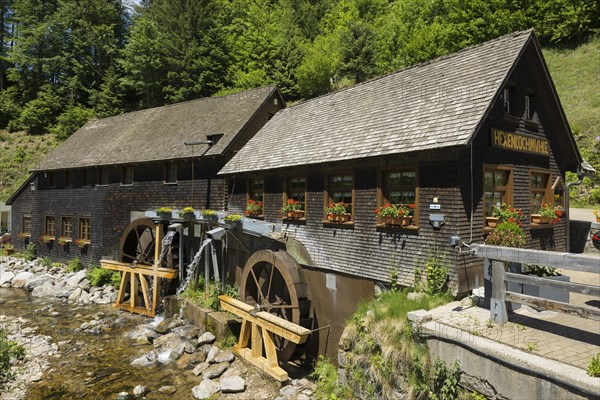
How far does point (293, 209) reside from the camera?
38.4 ft

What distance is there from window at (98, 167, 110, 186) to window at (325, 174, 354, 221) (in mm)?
13782

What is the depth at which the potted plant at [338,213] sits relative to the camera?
33.3 ft

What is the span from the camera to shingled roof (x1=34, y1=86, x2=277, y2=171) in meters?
17.1

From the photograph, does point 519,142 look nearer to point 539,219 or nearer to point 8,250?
point 539,219

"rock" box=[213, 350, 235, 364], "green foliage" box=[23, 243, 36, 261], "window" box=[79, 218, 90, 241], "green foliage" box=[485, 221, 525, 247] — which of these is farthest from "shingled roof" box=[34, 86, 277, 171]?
"green foliage" box=[485, 221, 525, 247]

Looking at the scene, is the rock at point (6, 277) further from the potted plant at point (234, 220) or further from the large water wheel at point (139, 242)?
the potted plant at point (234, 220)

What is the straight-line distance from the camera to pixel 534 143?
10.2 m

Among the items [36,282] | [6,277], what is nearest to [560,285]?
[36,282]

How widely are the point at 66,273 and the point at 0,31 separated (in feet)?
138

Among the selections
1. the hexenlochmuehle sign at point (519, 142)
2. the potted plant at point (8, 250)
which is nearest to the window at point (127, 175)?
the potted plant at point (8, 250)

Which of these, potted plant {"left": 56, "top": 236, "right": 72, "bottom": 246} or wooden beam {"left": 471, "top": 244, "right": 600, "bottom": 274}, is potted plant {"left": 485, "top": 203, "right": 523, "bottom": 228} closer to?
wooden beam {"left": 471, "top": 244, "right": 600, "bottom": 274}

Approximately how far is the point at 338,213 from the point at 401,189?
6.15ft

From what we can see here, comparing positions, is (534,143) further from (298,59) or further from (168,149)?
(298,59)

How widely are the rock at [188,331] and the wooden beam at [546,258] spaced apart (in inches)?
354
